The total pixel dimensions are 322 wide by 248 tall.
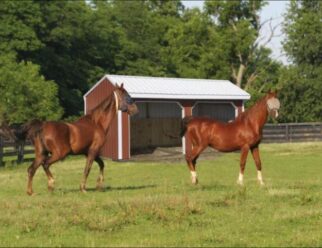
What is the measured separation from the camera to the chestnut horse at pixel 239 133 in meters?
15.4

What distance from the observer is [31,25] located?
157 feet

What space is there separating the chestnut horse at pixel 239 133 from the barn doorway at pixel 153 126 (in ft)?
66.8

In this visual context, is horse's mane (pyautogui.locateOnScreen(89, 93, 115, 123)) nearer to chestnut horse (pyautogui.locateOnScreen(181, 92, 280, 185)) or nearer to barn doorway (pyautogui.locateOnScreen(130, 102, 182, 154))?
chestnut horse (pyautogui.locateOnScreen(181, 92, 280, 185))

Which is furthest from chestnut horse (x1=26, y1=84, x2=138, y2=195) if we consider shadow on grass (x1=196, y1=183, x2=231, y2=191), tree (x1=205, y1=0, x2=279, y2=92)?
tree (x1=205, y1=0, x2=279, y2=92)

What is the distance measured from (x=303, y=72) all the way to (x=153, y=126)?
926 inches

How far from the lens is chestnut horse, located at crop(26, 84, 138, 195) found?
1355cm

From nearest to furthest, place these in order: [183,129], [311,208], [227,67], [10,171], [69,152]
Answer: [311,208]
[69,152]
[183,129]
[10,171]
[227,67]

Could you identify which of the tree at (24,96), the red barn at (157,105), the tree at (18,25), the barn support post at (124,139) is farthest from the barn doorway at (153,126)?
the tree at (18,25)

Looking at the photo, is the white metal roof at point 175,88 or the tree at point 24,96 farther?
the white metal roof at point 175,88

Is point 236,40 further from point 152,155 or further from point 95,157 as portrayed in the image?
point 95,157

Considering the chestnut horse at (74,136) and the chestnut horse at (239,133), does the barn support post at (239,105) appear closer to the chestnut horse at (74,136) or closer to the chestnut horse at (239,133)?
the chestnut horse at (239,133)

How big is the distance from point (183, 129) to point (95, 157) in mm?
3356

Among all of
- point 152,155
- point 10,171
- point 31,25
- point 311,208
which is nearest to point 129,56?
point 31,25

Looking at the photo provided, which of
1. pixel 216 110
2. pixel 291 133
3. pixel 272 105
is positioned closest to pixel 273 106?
pixel 272 105
